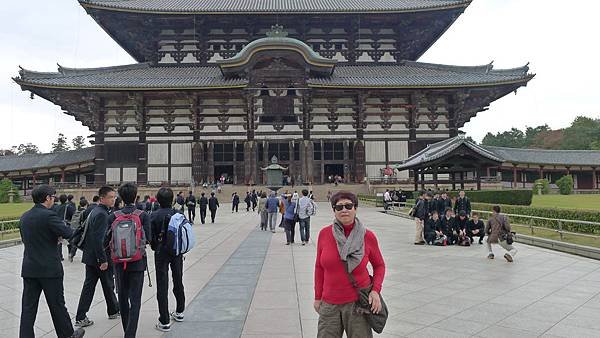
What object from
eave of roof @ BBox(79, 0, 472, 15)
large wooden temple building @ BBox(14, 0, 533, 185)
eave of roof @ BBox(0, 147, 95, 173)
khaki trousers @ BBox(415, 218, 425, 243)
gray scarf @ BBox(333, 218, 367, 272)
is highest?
eave of roof @ BBox(79, 0, 472, 15)

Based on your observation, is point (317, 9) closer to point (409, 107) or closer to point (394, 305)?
point (409, 107)

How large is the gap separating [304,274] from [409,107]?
29013 millimetres

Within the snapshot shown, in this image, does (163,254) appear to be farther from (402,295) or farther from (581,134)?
(581,134)

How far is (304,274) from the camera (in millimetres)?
8750

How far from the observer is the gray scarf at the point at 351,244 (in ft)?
11.1

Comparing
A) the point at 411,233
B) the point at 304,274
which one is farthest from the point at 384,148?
the point at 304,274

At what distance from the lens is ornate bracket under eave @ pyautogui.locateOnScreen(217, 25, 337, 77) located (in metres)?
33.2

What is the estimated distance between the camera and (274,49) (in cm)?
3362

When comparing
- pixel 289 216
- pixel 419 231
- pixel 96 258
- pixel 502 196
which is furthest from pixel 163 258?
pixel 502 196

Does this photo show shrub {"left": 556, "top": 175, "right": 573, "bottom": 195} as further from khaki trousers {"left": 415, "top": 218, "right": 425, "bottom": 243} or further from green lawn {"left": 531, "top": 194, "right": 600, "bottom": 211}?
khaki trousers {"left": 415, "top": 218, "right": 425, "bottom": 243}

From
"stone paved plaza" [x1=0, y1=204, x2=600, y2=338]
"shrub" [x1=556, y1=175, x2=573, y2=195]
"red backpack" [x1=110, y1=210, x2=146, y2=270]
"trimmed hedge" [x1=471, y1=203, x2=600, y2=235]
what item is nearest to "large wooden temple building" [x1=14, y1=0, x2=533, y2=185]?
"shrub" [x1=556, y1=175, x2=573, y2=195]

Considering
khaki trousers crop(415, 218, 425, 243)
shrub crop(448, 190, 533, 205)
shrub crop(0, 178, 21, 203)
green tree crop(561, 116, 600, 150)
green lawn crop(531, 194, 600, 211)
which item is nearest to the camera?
khaki trousers crop(415, 218, 425, 243)

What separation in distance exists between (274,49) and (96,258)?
30.0m

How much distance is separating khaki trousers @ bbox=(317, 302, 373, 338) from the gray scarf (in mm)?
366
